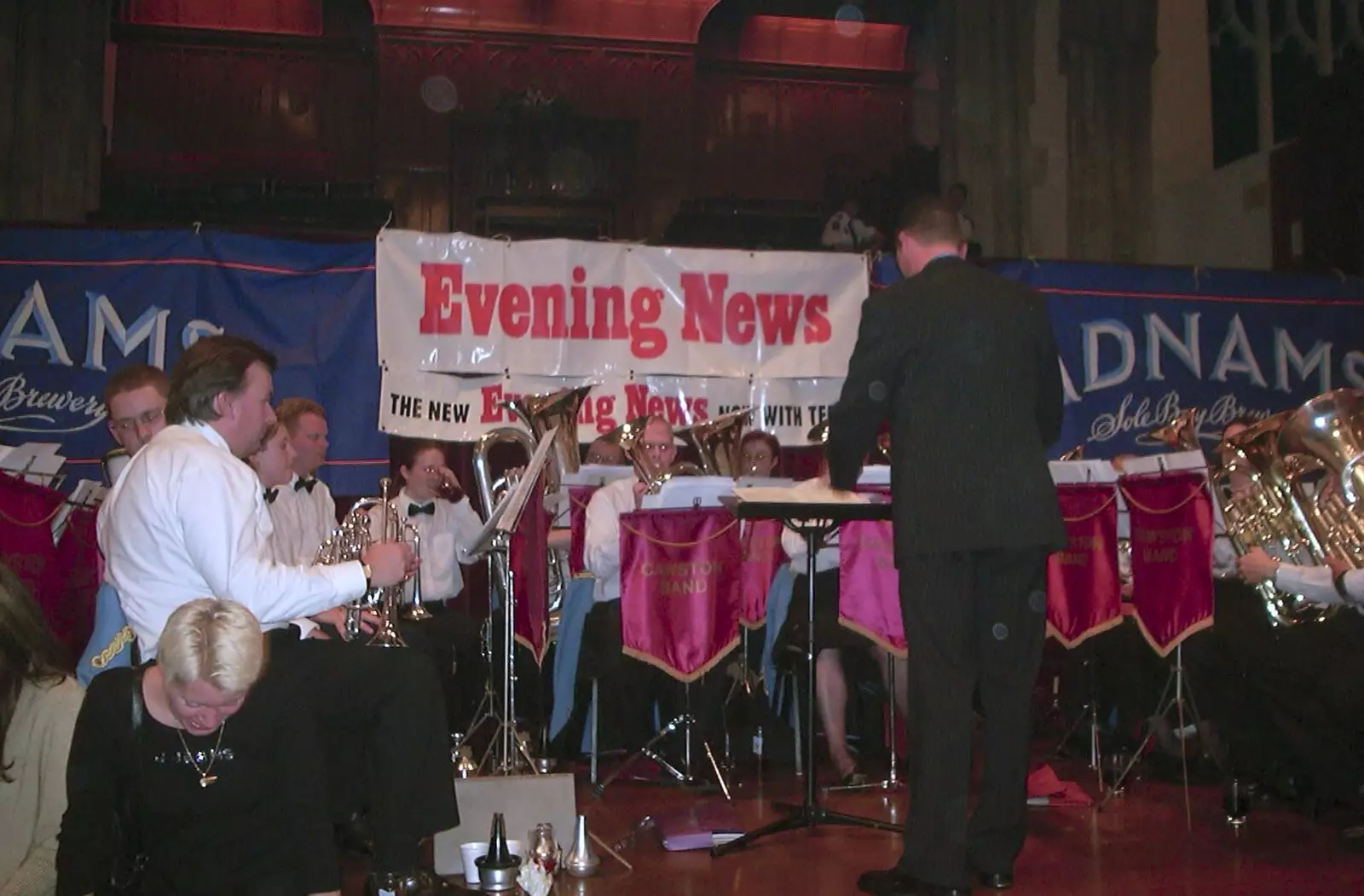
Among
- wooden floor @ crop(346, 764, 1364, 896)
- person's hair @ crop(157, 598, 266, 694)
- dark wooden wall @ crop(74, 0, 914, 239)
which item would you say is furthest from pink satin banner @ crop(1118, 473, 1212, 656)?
dark wooden wall @ crop(74, 0, 914, 239)

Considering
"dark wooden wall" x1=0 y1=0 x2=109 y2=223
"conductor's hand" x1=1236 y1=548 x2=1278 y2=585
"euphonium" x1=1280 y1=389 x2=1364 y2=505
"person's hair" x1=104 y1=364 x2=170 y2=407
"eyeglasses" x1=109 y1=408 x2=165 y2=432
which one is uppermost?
"dark wooden wall" x1=0 y1=0 x2=109 y2=223

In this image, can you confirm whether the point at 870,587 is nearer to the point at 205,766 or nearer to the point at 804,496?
the point at 804,496

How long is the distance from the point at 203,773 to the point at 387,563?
641 mm

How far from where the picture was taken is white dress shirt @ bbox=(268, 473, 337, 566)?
4906mm

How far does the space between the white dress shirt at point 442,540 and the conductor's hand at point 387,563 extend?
259 cm

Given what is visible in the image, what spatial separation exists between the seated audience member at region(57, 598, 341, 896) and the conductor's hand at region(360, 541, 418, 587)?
14.0 inches

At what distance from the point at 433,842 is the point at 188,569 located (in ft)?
4.51

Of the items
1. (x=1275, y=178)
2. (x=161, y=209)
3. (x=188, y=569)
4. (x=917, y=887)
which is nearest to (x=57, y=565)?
(x=188, y=569)

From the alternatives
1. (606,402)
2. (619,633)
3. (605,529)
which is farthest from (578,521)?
(606,402)

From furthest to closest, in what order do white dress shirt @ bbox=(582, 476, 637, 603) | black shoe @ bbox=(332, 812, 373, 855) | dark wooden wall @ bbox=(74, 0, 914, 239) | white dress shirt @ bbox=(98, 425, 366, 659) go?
dark wooden wall @ bbox=(74, 0, 914, 239) → white dress shirt @ bbox=(582, 476, 637, 603) → black shoe @ bbox=(332, 812, 373, 855) → white dress shirt @ bbox=(98, 425, 366, 659)

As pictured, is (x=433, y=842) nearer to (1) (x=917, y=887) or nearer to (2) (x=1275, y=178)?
(1) (x=917, y=887)

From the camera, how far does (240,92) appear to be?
11109 mm

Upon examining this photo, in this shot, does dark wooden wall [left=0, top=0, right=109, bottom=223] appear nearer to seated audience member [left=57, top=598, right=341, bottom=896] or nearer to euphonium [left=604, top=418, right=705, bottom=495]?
euphonium [left=604, top=418, right=705, bottom=495]

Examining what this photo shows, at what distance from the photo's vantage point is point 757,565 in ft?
18.2
